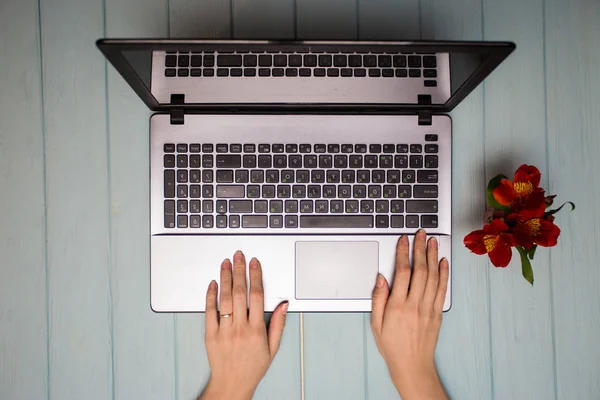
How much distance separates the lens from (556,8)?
0.77 metres

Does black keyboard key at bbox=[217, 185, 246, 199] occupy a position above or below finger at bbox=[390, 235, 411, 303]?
above

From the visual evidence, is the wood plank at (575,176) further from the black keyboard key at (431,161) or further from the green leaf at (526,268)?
the black keyboard key at (431,161)

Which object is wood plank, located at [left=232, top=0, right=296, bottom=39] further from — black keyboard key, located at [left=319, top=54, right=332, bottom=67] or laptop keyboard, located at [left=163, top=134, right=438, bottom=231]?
laptop keyboard, located at [left=163, top=134, right=438, bottom=231]

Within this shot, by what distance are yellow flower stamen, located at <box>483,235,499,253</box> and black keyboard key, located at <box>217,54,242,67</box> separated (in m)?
0.54

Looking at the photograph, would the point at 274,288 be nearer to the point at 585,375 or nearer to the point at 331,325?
the point at 331,325

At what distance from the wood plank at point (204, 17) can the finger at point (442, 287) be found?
63 cm

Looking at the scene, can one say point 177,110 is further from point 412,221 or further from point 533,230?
point 533,230

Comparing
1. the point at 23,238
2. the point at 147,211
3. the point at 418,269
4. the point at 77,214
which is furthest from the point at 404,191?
the point at 23,238

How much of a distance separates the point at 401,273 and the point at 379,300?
0.22ft

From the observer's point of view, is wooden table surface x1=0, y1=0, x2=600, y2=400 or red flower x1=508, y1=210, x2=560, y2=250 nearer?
red flower x1=508, y1=210, x2=560, y2=250

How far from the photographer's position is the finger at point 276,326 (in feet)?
2.35

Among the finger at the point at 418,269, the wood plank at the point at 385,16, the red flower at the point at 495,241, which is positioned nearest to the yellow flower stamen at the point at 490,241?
the red flower at the point at 495,241

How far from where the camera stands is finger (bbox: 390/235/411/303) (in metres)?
0.70

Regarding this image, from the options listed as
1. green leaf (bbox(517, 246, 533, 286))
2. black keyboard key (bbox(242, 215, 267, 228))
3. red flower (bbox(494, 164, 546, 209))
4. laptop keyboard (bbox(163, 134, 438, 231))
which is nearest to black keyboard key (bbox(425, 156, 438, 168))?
laptop keyboard (bbox(163, 134, 438, 231))
